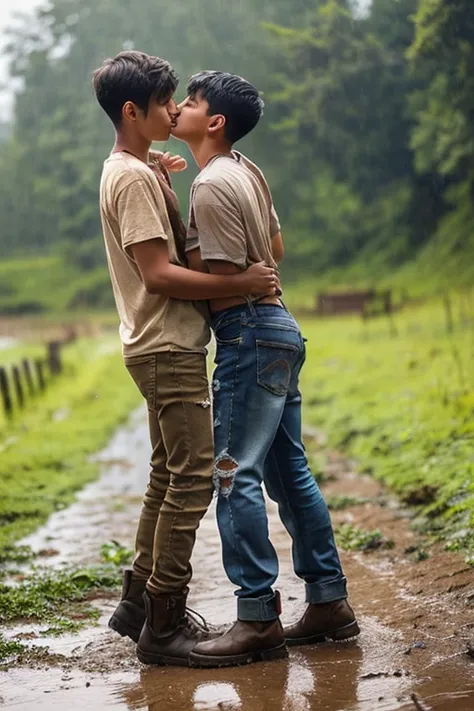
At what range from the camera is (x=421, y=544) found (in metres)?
5.91

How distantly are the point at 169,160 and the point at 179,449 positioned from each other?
1301mm

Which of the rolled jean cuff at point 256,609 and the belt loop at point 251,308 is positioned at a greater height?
the belt loop at point 251,308

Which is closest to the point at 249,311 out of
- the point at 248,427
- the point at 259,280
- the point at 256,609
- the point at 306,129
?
the point at 259,280

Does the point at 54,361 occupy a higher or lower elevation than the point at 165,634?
higher

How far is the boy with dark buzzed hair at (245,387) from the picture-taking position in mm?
4117

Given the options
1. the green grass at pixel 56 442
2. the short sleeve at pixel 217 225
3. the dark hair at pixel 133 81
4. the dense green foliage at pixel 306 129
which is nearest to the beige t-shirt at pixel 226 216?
the short sleeve at pixel 217 225

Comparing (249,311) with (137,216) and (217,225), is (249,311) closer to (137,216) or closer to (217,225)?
(217,225)

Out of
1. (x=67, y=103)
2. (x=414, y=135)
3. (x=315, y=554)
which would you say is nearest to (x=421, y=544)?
(x=315, y=554)

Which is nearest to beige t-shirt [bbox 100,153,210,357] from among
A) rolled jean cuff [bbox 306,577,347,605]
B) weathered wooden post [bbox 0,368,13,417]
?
rolled jean cuff [bbox 306,577,347,605]

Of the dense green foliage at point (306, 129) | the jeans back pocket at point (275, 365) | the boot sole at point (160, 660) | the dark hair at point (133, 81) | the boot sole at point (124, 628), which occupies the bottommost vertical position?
the boot sole at point (160, 660)

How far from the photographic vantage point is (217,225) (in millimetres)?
4082

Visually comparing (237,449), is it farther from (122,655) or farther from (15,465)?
(15,465)

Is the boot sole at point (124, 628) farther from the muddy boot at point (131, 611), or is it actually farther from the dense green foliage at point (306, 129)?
the dense green foliage at point (306, 129)

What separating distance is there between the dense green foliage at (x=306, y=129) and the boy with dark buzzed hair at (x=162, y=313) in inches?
73.9
